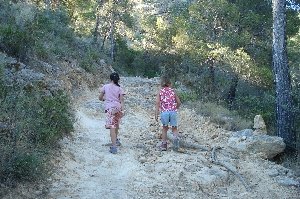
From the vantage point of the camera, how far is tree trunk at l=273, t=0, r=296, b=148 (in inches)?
309

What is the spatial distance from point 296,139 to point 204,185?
409 centimetres

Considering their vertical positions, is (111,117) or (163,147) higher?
(111,117)

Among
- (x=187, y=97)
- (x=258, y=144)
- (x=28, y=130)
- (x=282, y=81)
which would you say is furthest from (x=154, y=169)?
(x=187, y=97)

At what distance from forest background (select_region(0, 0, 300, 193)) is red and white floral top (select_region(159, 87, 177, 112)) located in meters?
1.75

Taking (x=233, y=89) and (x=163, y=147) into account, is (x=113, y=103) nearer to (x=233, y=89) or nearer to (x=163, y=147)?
(x=163, y=147)

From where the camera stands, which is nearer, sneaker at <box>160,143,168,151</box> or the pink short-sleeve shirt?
the pink short-sleeve shirt

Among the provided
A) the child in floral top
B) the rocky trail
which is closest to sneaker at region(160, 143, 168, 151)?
the child in floral top

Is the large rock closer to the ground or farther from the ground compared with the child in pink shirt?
closer to the ground

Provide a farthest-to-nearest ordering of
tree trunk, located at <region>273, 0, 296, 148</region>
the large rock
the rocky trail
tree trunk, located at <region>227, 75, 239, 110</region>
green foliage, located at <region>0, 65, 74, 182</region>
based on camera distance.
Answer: tree trunk, located at <region>227, 75, 239, 110</region>, tree trunk, located at <region>273, 0, 296, 148</region>, the large rock, the rocky trail, green foliage, located at <region>0, 65, 74, 182</region>

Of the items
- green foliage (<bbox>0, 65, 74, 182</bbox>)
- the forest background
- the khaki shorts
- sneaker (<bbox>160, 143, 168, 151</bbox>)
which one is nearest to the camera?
green foliage (<bbox>0, 65, 74, 182</bbox>)

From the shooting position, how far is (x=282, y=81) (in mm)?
7941

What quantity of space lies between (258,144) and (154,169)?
2.44 metres

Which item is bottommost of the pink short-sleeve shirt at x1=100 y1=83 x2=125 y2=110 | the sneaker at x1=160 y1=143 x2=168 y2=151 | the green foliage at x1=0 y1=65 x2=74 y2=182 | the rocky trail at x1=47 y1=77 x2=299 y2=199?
the rocky trail at x1=47 y1=77 x2=299 y2=199

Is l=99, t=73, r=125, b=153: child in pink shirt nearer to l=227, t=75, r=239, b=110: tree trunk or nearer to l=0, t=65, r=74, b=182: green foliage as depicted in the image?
l=0, t=65, r=74, b=182: green foliage
